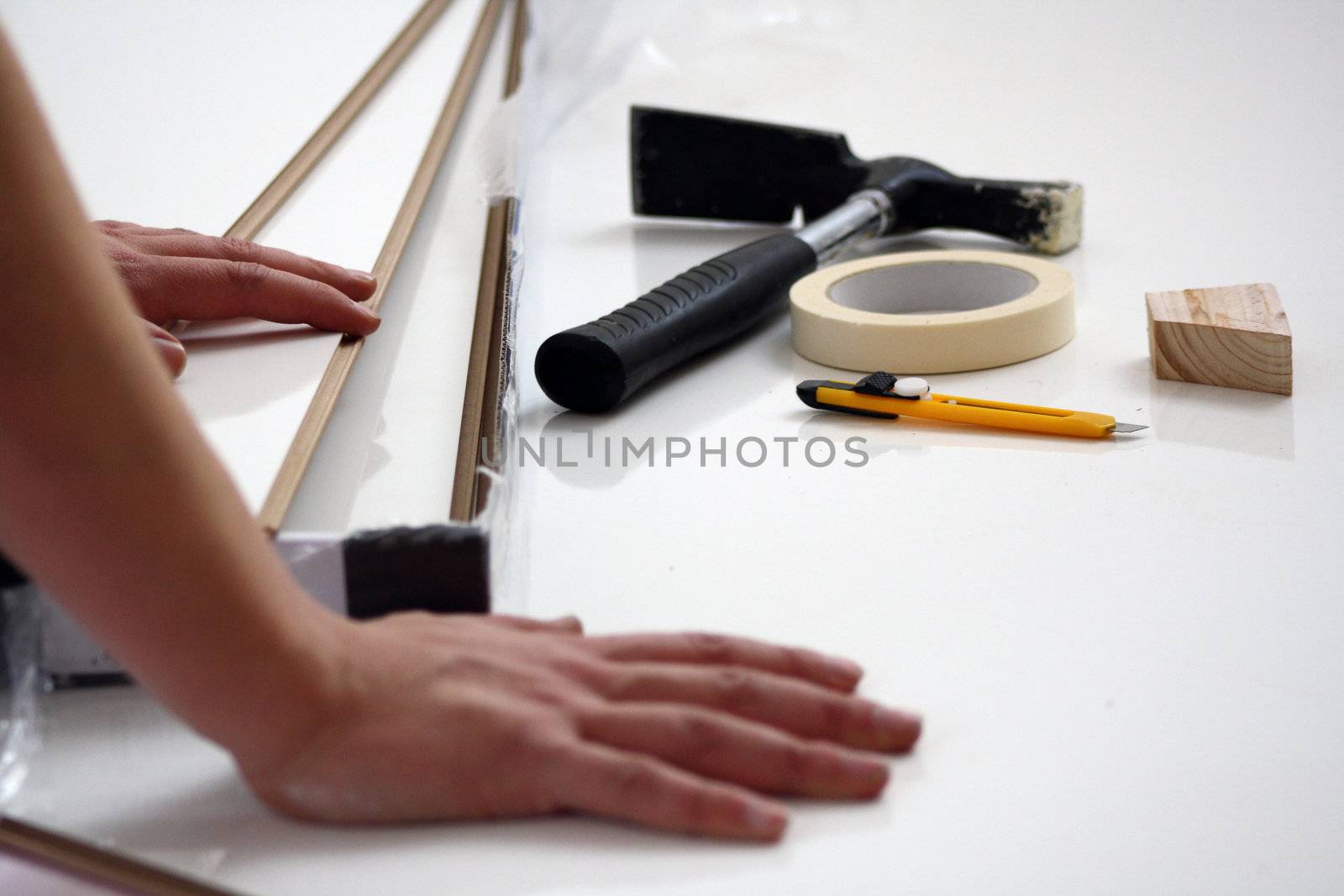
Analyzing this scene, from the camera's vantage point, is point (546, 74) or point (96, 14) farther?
point (546, 74)

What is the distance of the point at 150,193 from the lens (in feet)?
5.22

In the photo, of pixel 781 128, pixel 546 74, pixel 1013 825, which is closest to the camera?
pixel 1013 825

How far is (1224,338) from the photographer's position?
4.18 ft

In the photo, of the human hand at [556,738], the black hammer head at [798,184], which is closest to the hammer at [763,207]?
the black hammer head at [798,184]

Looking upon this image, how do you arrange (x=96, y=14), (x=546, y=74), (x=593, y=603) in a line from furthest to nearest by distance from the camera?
1. (x=546, y=74)
2. (x=96, y=14)
3. (x=593, y=603)

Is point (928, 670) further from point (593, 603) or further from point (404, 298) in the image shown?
point (404, 298)

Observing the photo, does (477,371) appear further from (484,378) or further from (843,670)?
(843,670)

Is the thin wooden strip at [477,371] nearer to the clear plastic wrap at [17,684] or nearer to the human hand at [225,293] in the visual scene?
the human hand at [225,293]

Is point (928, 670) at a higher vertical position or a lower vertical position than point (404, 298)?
lower

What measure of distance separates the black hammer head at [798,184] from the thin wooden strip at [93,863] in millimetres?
1368

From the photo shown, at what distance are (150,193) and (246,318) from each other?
46 centimetres

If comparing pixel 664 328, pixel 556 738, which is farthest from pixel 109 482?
pixel 664 328

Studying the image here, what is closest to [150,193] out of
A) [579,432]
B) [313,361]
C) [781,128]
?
[313,361]

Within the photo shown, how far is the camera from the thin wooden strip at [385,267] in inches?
34.4
